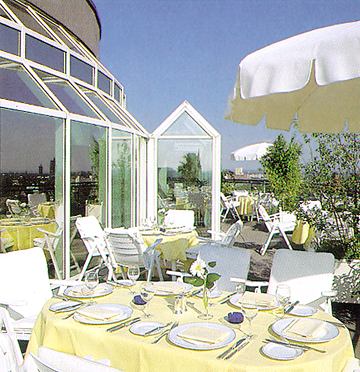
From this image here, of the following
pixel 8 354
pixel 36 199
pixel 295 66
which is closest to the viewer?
pixel 8 354

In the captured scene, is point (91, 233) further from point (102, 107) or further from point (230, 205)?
point (230, 205)

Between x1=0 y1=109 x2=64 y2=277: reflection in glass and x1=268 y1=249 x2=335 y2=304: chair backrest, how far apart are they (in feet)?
9.58

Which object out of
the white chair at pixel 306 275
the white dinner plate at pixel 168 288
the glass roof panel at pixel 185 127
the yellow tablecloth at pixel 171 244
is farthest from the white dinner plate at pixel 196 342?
the glass roof panel at pixel 185 127

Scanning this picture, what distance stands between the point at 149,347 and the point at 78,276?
447cm

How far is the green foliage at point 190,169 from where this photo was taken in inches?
372

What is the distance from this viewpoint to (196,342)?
254 centimetres

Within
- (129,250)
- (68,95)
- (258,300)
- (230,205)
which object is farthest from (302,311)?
(230,205)

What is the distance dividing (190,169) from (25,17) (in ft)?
12.8

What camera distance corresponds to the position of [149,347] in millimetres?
2533

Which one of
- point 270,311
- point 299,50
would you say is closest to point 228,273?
point 270,311

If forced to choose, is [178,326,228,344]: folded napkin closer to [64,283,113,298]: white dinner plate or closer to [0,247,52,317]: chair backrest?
[64,283,113,298]: white dinner plate

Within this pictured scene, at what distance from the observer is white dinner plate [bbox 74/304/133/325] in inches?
112

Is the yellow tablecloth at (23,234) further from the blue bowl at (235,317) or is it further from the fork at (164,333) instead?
the blue bowl at (235,317)

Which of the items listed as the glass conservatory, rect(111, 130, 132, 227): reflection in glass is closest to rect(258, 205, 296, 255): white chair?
the glass conservatory
